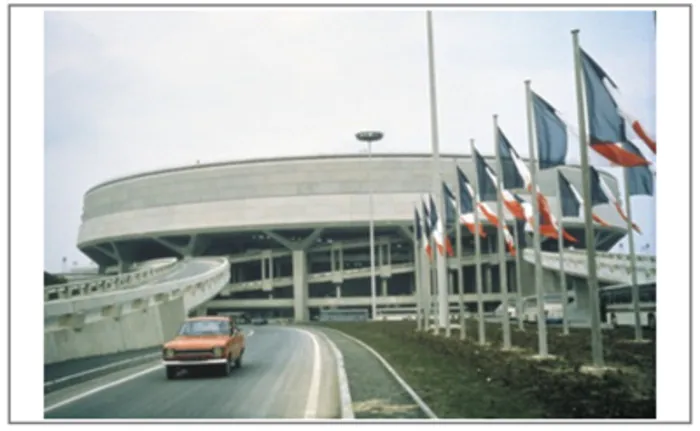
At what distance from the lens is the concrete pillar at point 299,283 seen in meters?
72.9

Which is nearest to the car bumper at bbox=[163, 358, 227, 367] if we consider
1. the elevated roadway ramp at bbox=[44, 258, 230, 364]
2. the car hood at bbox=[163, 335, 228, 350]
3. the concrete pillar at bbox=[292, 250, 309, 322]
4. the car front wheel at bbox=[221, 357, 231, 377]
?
the car hood at bbox=[163, 335, 228, 350]

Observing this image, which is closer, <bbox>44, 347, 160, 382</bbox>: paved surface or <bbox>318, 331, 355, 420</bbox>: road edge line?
<bbox>318, 331, 355, 420</bbox>: road edge line

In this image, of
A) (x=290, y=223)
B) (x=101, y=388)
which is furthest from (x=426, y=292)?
(x=101, y=388)

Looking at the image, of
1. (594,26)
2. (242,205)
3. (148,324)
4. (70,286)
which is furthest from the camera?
(242,205)

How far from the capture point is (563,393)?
1552 centimetres

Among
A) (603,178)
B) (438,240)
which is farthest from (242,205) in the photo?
(603,178)

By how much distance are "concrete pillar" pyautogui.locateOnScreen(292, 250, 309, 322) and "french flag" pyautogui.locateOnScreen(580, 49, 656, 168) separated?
55245 mm

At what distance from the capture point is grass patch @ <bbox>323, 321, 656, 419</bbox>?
14656 millimetres

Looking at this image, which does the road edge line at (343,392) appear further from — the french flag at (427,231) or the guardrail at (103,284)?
the french flag at (427,231)

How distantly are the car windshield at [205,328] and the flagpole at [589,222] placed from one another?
8.99 meters

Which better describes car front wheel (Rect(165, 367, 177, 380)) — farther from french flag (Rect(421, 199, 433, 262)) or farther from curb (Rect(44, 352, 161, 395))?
french flag (Rect(421, 199, 433, 262))

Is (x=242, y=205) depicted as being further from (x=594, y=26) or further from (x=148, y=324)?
(x=594, y=26)

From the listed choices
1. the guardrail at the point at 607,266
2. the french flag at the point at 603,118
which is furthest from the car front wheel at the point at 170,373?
the guardrail at the point at 607,266

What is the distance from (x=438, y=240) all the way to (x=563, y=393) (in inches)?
731
